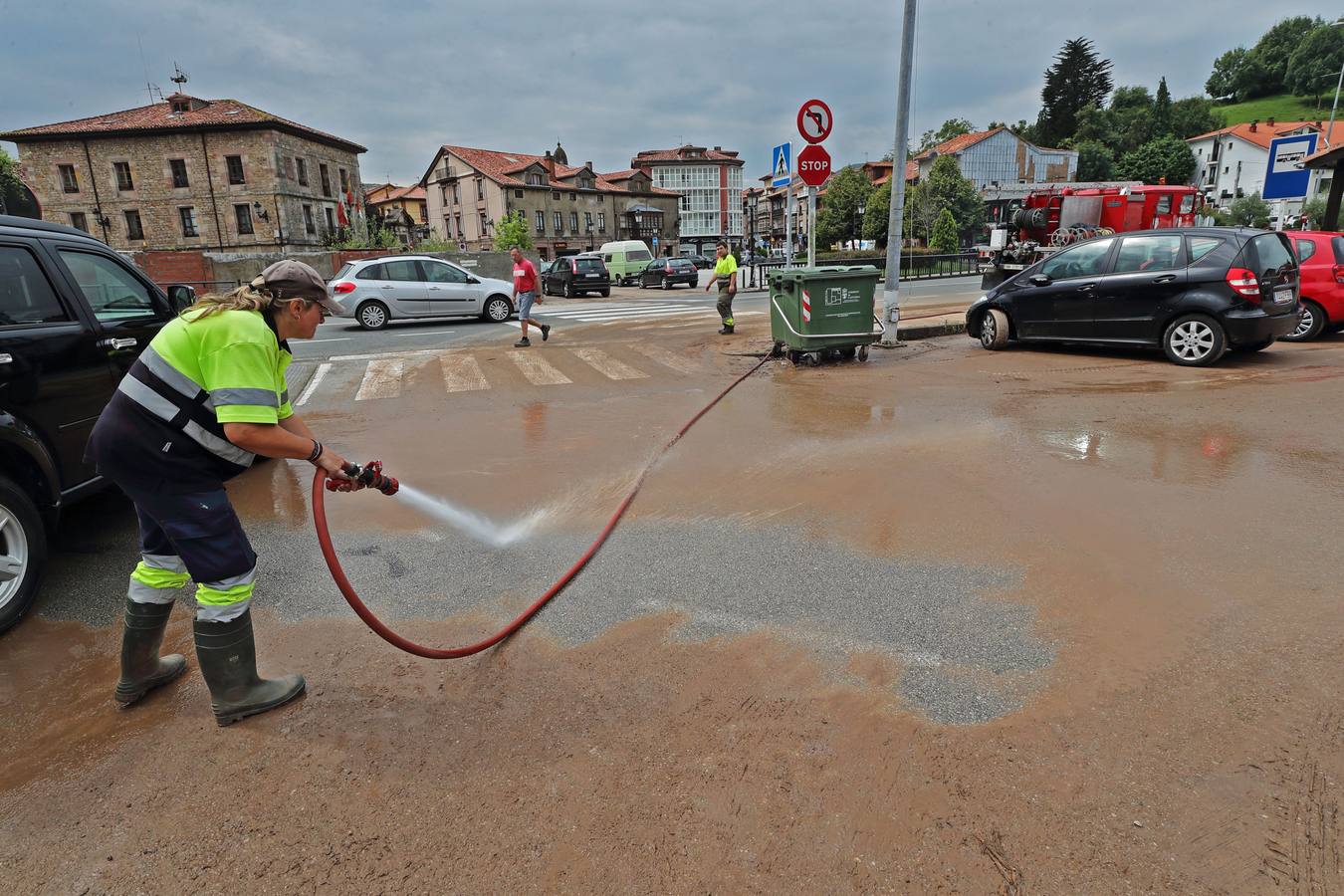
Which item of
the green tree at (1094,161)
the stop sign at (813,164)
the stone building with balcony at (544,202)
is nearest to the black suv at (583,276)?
the stop sign at (813,164)

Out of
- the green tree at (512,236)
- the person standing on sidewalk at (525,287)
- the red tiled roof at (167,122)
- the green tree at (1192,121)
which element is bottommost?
the person standing on sidewalk at (525,287)

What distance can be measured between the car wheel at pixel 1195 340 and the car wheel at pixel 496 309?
43.4 feet

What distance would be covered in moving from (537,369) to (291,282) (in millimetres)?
8124

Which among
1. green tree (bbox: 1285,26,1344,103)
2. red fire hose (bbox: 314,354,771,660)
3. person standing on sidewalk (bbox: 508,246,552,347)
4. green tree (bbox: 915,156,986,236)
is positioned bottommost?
red fire hose (bbox: 314,354,771,660)

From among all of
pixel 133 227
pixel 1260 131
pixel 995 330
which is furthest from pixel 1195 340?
pixel 1260 131

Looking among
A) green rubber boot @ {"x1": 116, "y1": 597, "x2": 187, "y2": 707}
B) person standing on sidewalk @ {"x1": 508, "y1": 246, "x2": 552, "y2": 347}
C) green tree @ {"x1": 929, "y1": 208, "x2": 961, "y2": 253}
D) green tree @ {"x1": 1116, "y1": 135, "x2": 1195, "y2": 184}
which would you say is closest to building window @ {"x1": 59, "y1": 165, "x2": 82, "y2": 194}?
person standing on sidewalk @ {"x1": 508, "y1": 246, "x2": 552, "y2": 347}

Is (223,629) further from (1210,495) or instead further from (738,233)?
(738,233)

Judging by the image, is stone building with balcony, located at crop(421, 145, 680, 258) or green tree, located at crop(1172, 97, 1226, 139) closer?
stone building with balcony, located at crop(421, 145, 680, 258)

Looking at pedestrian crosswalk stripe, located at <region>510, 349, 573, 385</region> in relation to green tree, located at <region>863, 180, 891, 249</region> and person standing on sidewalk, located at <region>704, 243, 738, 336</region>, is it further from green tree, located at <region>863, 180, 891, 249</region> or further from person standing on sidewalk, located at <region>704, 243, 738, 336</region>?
green tree, located at <region>863, 180, 891, 249</region>

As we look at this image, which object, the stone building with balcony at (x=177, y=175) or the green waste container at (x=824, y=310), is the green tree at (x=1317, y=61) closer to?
the stone building with balcony at (x=177, y=175)

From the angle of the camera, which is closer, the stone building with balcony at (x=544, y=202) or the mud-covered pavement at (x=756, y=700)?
the mud-covered pavement at (x=756, y=700)

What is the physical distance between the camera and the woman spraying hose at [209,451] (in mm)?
2498

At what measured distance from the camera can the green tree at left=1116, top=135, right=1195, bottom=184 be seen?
7862 cm

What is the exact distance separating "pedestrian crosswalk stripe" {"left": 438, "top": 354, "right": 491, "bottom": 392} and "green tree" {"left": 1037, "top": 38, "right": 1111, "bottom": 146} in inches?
3787
